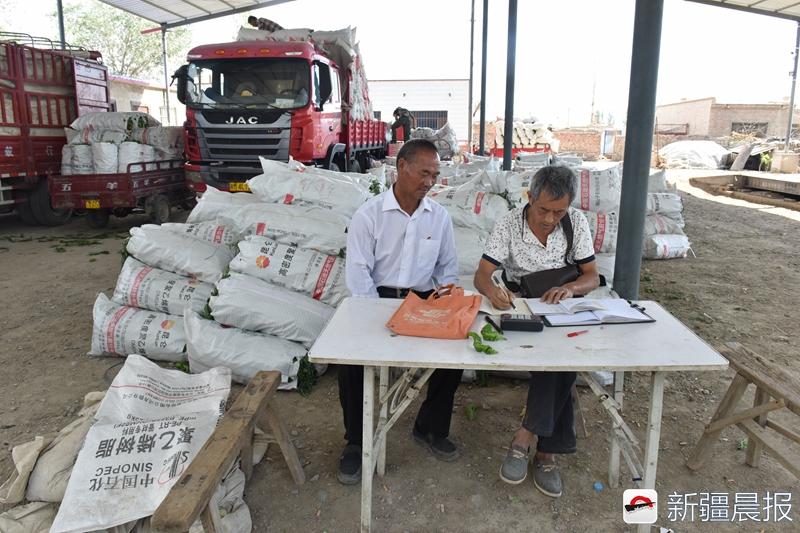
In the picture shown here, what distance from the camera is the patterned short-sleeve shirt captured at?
243 cm

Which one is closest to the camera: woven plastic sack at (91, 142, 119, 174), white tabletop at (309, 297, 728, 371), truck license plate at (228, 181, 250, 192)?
white tabletop at (309, 297, 728, 371)

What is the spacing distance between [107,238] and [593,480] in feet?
22.3

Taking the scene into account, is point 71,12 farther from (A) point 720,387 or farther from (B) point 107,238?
(A) point 720,387

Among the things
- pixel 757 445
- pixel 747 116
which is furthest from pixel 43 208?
pixel 747 116

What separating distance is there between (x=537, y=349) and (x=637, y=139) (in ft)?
5.81

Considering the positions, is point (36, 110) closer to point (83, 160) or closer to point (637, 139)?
point (83, 160)

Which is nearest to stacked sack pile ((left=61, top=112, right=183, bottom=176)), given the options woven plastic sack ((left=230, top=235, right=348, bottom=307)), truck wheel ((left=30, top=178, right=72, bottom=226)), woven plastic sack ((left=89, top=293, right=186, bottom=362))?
truck wheel ((left=30, top=178, right=72, bottom=226))

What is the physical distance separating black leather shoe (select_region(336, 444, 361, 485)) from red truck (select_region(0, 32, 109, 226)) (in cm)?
696

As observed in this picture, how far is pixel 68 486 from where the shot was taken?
1802 millimetres

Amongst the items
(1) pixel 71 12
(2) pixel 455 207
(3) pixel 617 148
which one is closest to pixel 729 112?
(3) pixel 617 148

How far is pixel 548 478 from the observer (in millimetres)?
2209

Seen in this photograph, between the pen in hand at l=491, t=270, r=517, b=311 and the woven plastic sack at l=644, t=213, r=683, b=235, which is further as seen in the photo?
the woven plastic sack at l=644, t=213, r=683, b=235

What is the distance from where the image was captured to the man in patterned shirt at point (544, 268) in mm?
2129

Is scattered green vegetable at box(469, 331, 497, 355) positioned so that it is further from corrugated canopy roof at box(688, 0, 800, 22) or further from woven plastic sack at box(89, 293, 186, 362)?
corrugated canopy roof at box(688, 0, 800, 22)
